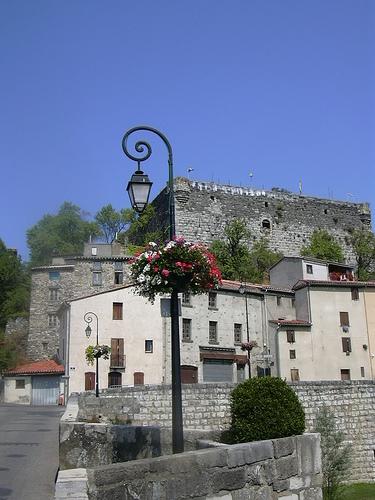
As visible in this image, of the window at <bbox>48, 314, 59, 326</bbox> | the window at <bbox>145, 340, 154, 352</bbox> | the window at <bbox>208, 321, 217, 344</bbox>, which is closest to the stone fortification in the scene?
the window at <bbox>48, 314, 59, 326</bbox>

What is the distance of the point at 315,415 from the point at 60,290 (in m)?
31.3

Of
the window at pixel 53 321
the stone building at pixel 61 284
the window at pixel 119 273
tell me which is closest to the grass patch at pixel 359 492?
the stone building at pixel 61 284

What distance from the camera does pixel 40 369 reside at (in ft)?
141

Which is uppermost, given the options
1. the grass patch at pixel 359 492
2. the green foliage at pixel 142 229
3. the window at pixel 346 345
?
the green foliage at pixel 142 229

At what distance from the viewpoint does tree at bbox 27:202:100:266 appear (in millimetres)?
77312

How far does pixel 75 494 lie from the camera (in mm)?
5652

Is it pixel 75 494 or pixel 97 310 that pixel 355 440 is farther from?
pixel 75 494

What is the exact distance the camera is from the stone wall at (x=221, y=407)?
63.7 ft

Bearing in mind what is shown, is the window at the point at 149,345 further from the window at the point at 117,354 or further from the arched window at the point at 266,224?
the arched window at the point at 266,224

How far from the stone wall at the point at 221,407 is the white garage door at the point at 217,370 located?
1349 centimetres

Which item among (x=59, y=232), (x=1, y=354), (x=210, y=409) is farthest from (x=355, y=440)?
(x=59, y=232)

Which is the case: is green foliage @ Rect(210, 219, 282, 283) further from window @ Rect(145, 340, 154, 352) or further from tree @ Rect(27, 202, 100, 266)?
tree @ Rect(27, 202, 100, 266)

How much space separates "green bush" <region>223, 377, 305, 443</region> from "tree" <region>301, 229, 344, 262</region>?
45.4 m

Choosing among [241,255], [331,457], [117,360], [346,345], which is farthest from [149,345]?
[331,457]
